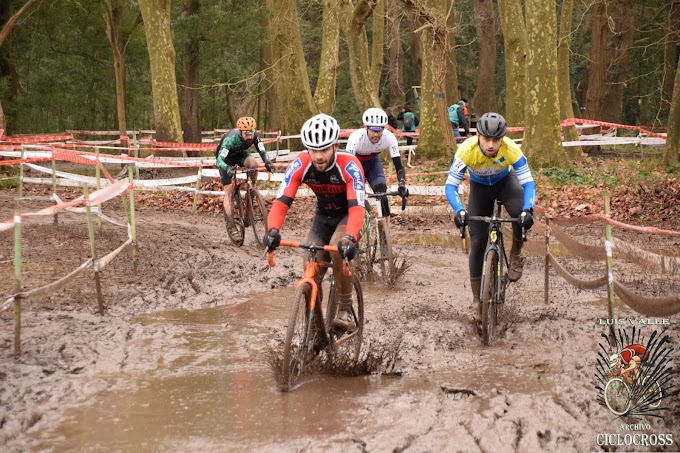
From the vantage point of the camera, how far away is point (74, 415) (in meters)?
5.64

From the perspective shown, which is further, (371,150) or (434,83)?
(434,83)

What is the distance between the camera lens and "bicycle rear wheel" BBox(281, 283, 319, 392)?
6086mm

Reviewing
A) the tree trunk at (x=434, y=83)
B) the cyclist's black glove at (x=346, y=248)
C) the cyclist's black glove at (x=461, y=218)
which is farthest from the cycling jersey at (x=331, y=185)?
the tree trunk at (x=434, y=83)

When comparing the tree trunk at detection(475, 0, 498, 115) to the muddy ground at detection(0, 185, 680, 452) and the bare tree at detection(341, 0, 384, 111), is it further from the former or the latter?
the muddy ground at detection(0, 185, 680, 452)

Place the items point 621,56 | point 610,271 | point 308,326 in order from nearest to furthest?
point 308,326 → point 610,271 → point 621,56

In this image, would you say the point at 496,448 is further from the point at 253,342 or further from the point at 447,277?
the point at 447,277

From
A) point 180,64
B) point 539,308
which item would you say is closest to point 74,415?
point 539,308

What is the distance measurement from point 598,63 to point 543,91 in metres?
10.8

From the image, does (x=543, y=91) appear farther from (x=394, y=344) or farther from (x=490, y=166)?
(x=394, y=344)

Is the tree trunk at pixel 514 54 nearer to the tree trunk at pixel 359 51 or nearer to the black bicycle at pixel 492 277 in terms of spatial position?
the tree trunk at pixel 359 51

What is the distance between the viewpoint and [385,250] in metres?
10.6

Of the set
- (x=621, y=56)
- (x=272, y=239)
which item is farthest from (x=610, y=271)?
(x=621, y=56)

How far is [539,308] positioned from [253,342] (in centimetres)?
332

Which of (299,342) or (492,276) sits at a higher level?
(492,276)
